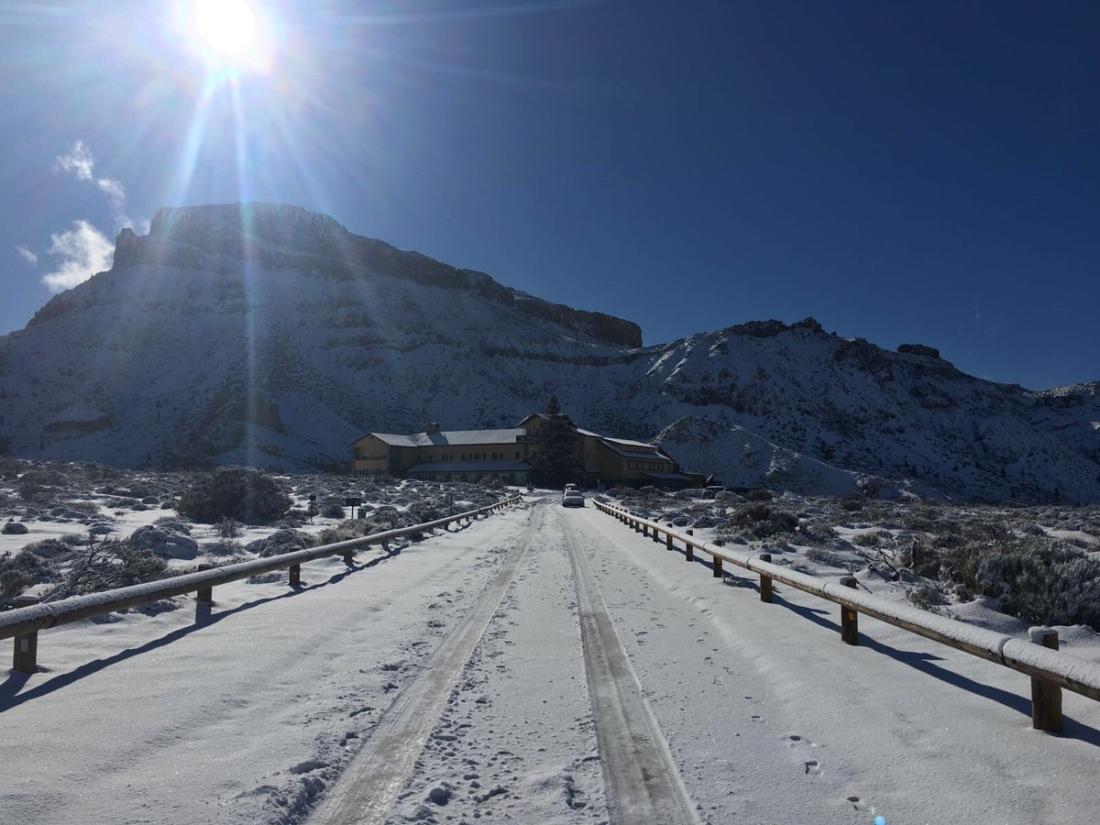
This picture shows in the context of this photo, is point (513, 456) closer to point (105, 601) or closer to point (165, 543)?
point (165, 543)

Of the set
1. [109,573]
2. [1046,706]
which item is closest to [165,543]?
[109,573]

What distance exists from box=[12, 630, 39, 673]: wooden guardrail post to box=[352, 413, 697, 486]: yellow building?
222 ft

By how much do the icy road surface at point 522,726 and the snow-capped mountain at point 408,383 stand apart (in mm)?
72880

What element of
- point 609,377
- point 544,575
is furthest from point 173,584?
point 609,377

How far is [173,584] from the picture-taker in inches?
282

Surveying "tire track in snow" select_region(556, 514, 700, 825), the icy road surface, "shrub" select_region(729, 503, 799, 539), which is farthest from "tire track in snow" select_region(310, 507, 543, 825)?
"shrub" select_region(729, 503, 799, 539)

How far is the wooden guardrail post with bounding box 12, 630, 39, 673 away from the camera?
523cm

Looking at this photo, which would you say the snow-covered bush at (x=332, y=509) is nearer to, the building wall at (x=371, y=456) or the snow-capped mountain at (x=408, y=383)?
the building wall at (x=371, y=456)

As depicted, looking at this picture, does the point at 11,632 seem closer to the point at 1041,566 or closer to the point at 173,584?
the point at 173,584

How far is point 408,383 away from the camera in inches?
4323

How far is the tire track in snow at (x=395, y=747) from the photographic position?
3271 mm

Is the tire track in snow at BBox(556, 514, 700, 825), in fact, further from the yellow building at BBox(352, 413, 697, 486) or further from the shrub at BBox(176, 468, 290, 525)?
the yellow building at BBox(352, 413, 697, 486)

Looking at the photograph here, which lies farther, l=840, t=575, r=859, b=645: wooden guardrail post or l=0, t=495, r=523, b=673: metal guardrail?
l=840, t=575, r=859, b=645: wooden guardrail post

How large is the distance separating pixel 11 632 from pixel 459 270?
15294 cm
